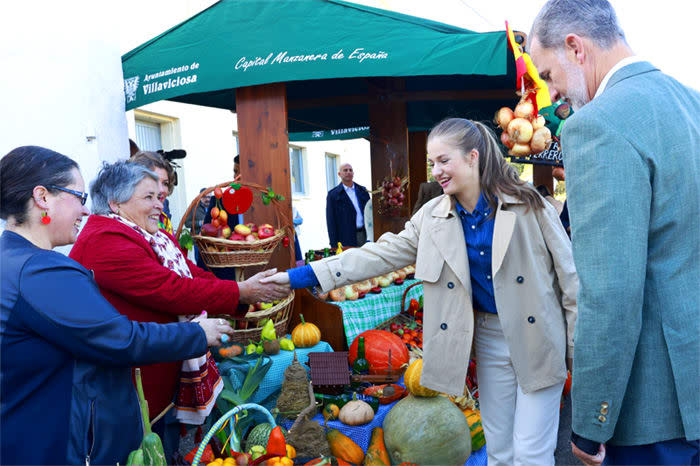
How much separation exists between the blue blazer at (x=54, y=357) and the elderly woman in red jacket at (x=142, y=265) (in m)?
0.67

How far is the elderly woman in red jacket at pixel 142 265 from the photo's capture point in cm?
233

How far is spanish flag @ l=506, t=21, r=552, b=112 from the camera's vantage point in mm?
3650

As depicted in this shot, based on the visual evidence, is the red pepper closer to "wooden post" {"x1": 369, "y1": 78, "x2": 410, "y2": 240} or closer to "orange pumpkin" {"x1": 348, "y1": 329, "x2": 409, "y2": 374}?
"orange pumpkin" {"x1": 348, "y1": 329, "x2": 409, "y2": 374}

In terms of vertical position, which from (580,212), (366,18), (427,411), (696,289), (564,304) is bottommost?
(427,411)

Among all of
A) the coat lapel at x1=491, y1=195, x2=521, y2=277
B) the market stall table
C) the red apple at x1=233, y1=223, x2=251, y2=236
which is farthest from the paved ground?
the red apple at x1=233, y1=223, x2=251, y2=236

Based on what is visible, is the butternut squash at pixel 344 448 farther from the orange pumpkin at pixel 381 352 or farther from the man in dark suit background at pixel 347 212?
the man in dark suit background at pixel 347 212

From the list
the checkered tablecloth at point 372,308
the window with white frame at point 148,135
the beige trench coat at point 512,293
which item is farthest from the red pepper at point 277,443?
the window with white frame at point 148,135

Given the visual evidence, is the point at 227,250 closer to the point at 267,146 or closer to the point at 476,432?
the point at 267,146

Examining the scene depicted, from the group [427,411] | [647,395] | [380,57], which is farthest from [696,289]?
[380,57]

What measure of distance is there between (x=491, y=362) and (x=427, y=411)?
0.94 m

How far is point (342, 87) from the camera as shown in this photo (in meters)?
6.73

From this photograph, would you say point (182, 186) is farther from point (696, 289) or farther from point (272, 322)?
point (696, 289)

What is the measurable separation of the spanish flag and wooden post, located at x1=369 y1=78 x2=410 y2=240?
2.76 metres

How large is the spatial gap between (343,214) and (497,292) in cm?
517
